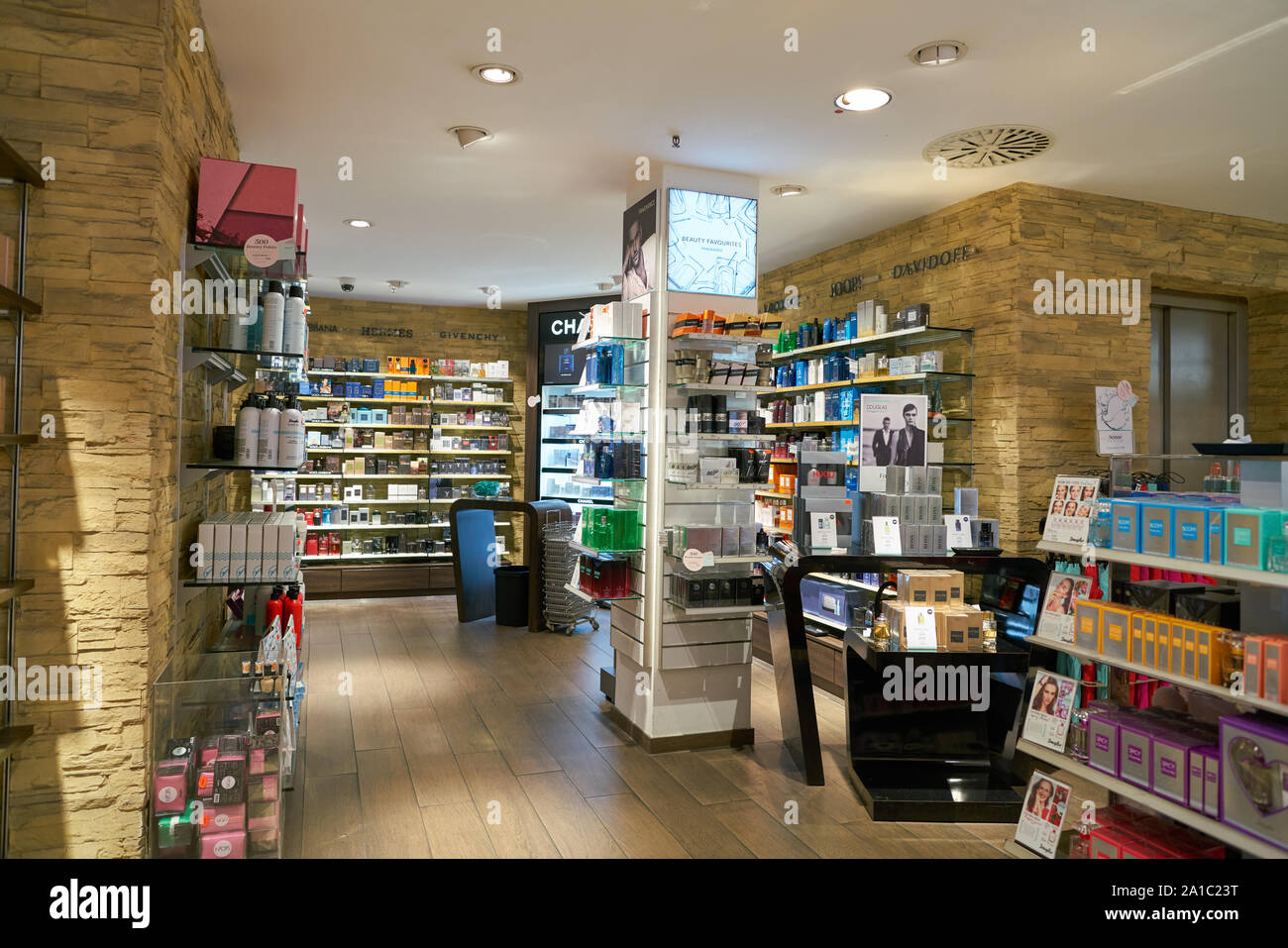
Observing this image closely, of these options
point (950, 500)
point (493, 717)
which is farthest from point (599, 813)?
point (950, 500)

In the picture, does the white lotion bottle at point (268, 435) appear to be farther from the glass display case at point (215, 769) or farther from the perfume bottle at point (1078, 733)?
the perfume bottle at point (1078, 733)

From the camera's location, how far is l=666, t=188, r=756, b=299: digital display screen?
4906 millimetres

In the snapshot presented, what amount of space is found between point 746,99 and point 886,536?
2.26m

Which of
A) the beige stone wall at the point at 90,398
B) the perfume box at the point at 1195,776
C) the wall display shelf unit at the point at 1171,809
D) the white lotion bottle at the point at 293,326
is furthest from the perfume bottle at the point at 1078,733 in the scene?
the white lotion bottle at the point at 293,326

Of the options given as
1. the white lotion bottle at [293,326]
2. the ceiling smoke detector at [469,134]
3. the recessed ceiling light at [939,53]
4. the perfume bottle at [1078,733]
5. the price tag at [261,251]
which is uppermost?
the ceiling smoke detector at [469,134]

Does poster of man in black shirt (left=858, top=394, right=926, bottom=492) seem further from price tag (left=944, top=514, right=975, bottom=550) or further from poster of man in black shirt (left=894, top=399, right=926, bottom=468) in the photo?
price tag (left=944, top=514, right=975, bottom=550)

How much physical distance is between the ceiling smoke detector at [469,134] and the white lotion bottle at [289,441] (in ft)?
6.35

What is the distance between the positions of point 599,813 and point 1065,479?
7.86 ft

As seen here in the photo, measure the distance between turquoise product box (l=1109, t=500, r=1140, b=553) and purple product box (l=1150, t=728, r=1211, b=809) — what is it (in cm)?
61

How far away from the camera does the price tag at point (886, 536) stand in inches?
166

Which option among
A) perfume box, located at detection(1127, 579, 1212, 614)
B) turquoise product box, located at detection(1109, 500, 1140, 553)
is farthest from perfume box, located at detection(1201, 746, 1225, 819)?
turquoise product box, located at detection(1109, 500, 1140, 553)

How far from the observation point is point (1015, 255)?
17.7 ft
